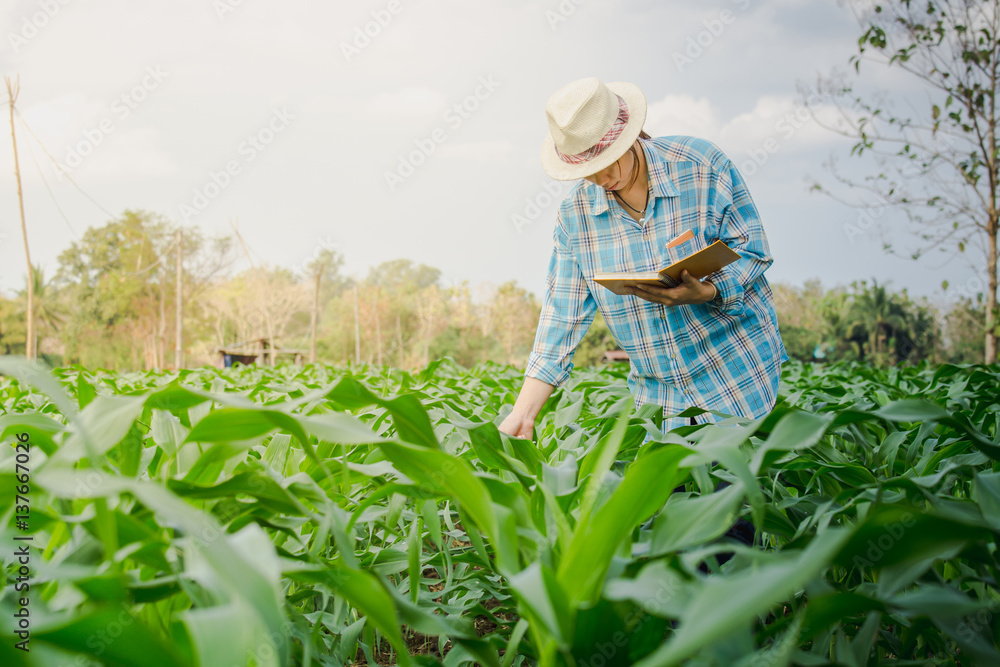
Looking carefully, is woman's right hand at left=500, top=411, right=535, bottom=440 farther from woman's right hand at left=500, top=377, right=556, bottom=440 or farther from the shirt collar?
the shirt collar

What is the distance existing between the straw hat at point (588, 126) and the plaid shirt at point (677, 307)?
0.16 metres

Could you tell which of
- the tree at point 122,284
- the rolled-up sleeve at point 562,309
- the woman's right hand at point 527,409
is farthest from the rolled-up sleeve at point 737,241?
the tree at point 122,284

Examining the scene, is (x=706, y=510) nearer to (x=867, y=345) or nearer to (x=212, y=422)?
(x=212, y=422)

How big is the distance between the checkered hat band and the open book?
1.31 ft

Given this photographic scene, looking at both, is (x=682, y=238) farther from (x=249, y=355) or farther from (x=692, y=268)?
(x=249, y=355)

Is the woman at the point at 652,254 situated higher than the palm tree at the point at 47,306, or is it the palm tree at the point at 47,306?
the palm tree at the point at 47,306

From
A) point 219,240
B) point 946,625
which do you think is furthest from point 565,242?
point 219,240

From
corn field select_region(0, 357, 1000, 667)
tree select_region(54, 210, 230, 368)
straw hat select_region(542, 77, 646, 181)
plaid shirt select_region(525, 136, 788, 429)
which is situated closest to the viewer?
corn field select_region(0, 357, 1000, 667)

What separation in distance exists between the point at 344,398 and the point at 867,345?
20.1 metres

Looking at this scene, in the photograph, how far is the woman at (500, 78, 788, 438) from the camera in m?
1.66

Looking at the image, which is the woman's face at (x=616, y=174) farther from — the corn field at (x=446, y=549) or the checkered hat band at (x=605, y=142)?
the corn field at (x=446, y=549)

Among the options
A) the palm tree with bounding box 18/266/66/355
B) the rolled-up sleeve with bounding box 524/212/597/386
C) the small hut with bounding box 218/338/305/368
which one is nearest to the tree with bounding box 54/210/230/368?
the palm tree with bounding box 18/266/66/355

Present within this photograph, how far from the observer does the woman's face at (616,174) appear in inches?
67.6

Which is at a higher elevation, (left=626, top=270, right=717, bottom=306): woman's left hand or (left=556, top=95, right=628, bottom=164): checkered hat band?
(left=556, top=95, right=628, bottom=164): checkered hat band
